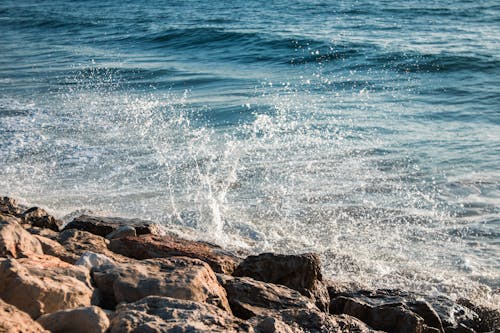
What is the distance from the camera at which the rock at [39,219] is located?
5793 millimetres

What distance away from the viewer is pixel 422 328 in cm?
431

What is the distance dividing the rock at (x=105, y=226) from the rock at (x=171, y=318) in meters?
2.34

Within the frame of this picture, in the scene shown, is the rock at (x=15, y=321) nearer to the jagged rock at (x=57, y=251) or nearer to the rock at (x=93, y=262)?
the rock at (x=93, y=262)

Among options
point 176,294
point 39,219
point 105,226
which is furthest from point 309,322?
point 39,219

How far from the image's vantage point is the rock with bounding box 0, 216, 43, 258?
3944mm

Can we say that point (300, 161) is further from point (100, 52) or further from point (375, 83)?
point (100, 52)

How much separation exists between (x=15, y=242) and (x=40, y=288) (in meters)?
0.79

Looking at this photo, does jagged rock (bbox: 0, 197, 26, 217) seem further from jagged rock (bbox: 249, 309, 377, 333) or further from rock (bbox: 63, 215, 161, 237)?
jagged rock (bbox: 249, 309, 377, 333)

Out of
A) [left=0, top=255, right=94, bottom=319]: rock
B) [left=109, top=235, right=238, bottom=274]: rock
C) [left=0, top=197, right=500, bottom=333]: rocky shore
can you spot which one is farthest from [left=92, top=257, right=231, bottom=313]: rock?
[left=109, top=235, right=238, bottom=274]: rock

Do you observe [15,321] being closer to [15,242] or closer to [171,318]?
[171,318]

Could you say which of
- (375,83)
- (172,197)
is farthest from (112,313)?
(375,83)

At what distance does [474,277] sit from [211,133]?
5.20 m

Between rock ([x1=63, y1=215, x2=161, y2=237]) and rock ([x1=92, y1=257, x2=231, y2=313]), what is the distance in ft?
5.76

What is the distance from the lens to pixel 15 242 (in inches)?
160
